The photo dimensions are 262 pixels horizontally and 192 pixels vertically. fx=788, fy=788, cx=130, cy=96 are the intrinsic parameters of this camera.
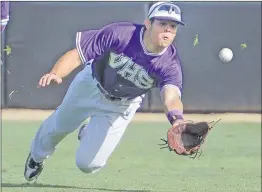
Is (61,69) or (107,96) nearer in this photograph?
(61,69)

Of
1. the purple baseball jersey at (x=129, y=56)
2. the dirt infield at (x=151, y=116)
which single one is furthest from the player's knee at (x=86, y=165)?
the dirt infield at (x=151, y=116)

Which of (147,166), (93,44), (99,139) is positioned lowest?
(147,166)

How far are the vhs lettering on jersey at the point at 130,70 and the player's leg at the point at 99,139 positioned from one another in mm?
478

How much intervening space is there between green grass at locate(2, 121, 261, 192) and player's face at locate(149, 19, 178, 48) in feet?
5.15

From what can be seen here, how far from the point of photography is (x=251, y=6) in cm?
1488

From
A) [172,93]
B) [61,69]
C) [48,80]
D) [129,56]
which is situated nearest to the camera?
[48,80]

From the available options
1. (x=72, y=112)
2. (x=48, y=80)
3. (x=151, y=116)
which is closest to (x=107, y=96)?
(x=72, y=112)

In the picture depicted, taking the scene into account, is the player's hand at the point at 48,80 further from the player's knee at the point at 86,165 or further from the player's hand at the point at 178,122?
the player's knee at the point at 86,165

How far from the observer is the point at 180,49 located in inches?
584

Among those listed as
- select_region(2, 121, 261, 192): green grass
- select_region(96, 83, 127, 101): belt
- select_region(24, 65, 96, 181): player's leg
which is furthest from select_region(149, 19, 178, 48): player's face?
select_region(2, 121, 261, 192): green grass

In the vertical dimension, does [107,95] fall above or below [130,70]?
below

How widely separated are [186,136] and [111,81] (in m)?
1.10

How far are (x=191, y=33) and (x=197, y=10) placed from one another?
447 mm

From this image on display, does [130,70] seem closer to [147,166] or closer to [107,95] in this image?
[107,95]
